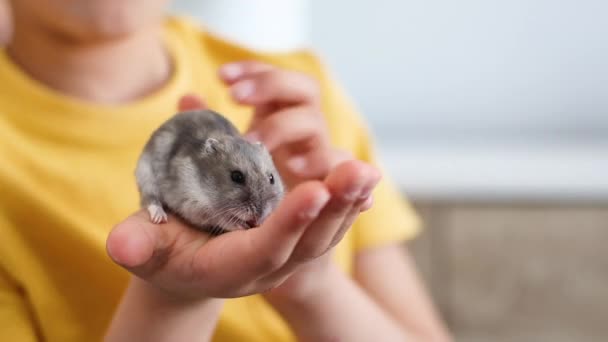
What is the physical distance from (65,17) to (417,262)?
872 mm

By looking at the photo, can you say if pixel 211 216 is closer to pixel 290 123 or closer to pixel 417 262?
pixel 290 123

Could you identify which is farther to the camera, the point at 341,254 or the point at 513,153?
the point at 513,153

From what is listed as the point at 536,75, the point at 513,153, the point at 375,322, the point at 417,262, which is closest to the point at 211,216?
the point at 375,322

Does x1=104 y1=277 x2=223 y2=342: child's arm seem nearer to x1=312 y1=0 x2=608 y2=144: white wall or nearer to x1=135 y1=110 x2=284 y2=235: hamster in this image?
A: x1=135 y1=110 x2=284 y2=235: hamster

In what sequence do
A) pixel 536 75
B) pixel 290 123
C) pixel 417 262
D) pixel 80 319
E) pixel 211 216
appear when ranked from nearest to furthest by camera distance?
pixel 211 216
pixel 290 123
pixel 80 319
pixel 417 262
pixel 536 75

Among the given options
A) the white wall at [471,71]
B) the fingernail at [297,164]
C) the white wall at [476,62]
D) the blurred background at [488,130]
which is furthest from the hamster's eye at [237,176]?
the white wall at [476,62]

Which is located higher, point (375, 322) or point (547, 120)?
point (375, 322)

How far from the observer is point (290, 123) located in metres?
0.61

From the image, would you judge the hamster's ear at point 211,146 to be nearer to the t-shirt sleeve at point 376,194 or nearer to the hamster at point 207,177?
the hamster at point 207,177

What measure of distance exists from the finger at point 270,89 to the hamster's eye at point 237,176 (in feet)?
0.45

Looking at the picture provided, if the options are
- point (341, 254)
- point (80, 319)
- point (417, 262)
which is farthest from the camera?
point (417, 262)

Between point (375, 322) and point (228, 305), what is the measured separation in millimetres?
154

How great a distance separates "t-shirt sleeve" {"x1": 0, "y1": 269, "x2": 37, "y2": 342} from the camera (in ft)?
2.19

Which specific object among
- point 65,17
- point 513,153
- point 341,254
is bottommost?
point 513,153
